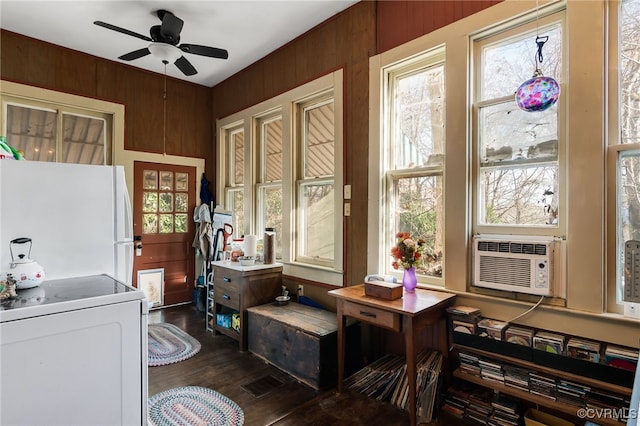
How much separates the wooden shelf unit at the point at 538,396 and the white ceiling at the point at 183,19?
9.72 ft

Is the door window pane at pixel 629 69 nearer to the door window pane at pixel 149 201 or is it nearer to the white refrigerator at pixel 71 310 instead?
the white refrigerator at pixel 71 310

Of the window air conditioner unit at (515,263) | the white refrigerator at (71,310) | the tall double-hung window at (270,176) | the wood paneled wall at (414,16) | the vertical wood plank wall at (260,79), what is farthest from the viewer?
the tall double-hung window at (270,176)

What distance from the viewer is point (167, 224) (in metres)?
4.58

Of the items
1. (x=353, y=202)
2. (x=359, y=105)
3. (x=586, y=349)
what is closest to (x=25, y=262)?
(x=353, y=202)

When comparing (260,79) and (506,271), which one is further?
(260,79)

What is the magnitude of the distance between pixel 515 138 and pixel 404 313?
4.40 feet

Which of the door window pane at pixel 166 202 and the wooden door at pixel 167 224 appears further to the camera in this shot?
the door window pane at pixel 166 202

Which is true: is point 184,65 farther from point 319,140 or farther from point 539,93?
point 539,93

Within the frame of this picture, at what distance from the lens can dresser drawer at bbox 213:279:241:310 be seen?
324 centimetres

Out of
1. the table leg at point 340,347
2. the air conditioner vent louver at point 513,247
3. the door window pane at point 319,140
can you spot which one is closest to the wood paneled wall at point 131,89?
the door window pane at point 319,140

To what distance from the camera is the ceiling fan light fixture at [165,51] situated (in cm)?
296

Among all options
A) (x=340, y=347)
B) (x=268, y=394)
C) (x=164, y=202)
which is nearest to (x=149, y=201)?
(x=164, y=202)

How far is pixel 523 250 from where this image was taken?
2018mm

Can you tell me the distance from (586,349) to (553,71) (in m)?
1.60
